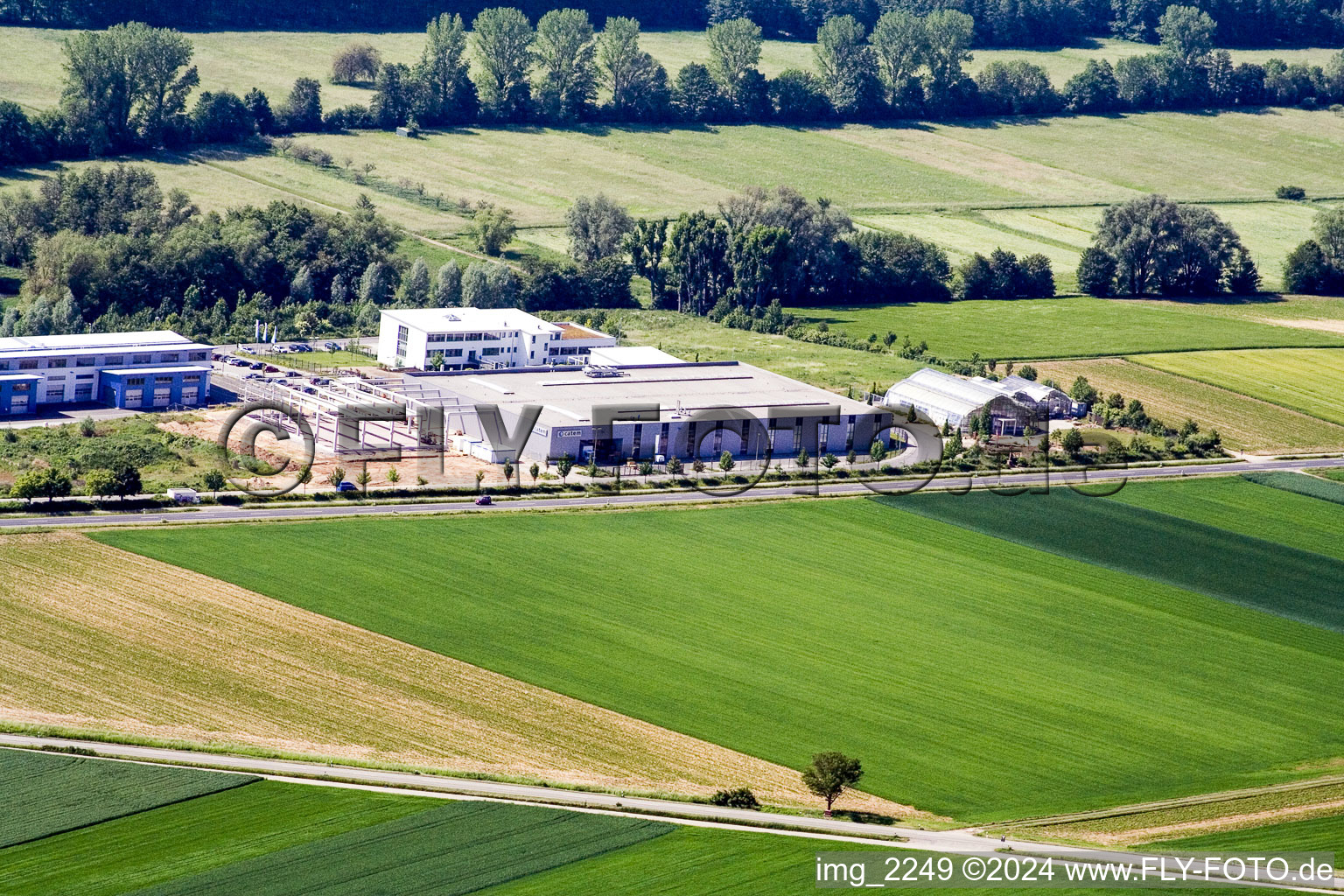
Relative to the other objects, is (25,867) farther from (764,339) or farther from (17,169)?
(17,169)

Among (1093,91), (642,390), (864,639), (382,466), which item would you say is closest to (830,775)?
(864,639)

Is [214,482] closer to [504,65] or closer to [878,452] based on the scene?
[878,452]

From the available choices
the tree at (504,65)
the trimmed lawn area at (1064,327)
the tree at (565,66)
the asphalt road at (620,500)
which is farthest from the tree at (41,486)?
the tree at (565,66)

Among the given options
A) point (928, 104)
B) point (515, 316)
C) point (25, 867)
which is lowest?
point (25, 867)

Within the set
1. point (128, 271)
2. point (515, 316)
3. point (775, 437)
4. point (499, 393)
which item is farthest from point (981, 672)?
point (128, 271)

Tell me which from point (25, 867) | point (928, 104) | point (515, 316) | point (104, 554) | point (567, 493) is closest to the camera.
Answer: point (25, 867)

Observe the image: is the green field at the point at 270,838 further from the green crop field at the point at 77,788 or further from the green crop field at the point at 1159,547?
the green crop field at the point at 1159,547
